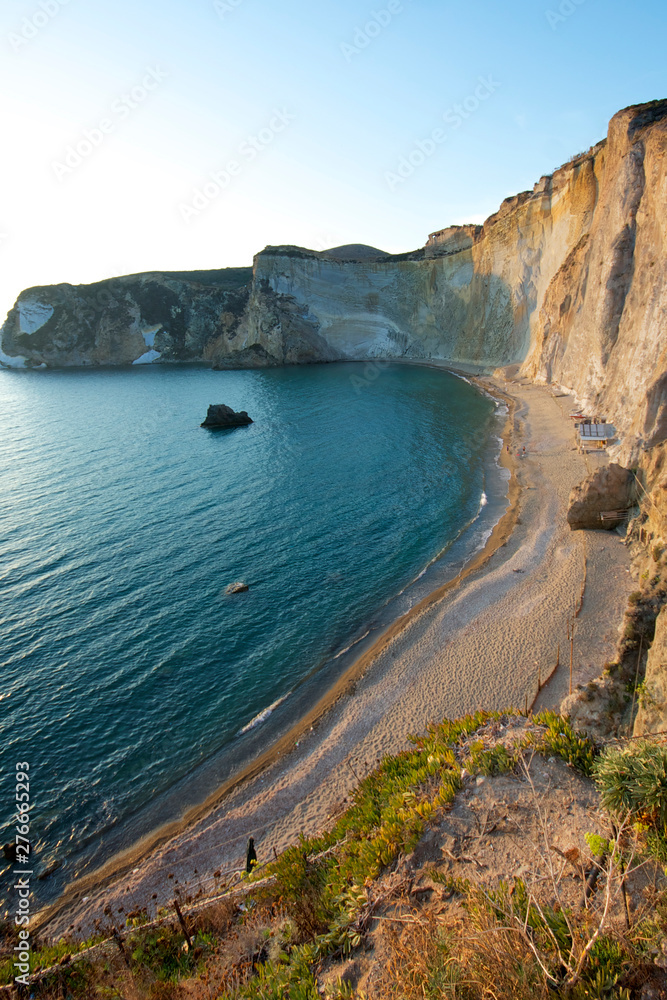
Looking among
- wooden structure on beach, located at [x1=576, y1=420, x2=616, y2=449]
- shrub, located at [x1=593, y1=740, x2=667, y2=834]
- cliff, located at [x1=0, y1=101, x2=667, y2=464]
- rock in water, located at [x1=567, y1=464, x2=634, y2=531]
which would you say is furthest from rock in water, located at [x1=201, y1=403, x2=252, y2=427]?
shrub, located at [x1=593, y1=740, x2=667, y2=834]

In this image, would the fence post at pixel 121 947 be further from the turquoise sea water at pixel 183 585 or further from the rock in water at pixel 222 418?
the rock in water at pixel 222 418

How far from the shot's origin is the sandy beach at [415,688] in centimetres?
1293

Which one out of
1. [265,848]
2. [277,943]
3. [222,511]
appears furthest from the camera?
[222,511]

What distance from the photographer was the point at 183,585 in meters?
24.4

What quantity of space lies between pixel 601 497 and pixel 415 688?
1376 centimetres

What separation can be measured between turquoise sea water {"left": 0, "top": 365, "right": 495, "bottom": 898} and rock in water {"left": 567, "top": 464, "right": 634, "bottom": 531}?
6.40 m

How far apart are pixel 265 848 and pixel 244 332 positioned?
115m

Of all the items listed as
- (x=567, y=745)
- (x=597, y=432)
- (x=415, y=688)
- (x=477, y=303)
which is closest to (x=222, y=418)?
(x=597, y=432)

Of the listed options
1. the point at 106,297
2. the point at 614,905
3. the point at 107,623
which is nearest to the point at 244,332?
the point at 106,297

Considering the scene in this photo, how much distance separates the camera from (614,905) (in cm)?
557

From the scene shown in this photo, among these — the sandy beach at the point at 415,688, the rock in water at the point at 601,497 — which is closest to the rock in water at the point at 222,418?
the sandy beach at the point at 415,688

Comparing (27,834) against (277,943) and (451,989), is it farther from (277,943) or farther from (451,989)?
(451,989)

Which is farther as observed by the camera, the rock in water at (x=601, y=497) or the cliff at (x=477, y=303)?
the cliff at (x=477, y=303)

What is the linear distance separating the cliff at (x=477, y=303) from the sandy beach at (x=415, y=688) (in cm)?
686
